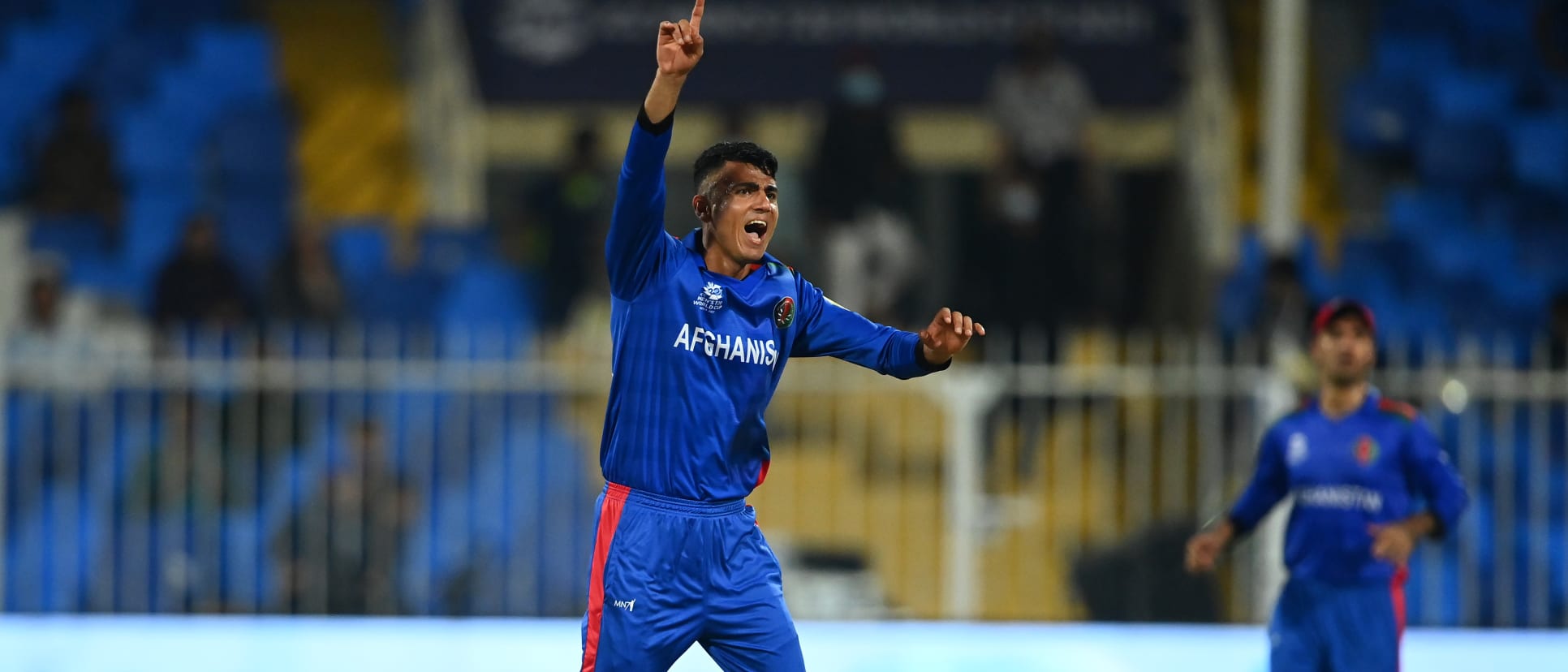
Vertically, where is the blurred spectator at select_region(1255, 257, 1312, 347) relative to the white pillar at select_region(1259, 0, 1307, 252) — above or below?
below

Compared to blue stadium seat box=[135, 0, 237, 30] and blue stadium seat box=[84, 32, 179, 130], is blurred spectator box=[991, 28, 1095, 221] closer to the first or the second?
blue stadium seat box=[135, 0, 237, 30]

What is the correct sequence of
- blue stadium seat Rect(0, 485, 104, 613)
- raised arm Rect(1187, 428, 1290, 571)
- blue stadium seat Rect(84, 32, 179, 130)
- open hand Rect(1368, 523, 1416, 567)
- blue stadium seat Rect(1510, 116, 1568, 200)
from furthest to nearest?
blue stadium seat Rect(84, 32, 179, 130)
blue stadium seat Rect(1510, 116, 1568, 200)
blue stadium seat Rect(0, 485, 104, 613)
raised arm Rect(1187, 428, 1290, 571)
open hand Rect(1368, 523, 1416, 567)

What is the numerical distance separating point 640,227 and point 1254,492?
107 inches

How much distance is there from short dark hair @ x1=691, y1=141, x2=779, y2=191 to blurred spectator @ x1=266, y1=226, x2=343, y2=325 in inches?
289

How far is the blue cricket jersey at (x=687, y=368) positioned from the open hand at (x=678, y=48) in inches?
17.8

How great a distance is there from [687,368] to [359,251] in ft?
28.2

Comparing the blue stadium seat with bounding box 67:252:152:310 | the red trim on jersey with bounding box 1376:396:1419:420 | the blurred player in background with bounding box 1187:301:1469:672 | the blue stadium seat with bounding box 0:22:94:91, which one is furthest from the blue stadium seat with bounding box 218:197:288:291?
the red trim on jersey with bounding box 1376:396:1419:420

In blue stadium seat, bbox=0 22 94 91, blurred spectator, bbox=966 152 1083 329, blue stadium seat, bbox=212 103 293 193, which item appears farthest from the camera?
blue stadium seat, bbox=0 22 94 91

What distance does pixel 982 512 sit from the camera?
991 cm

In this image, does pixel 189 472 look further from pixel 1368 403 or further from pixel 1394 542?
pixel 1394 542

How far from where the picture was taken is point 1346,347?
20.0 ft

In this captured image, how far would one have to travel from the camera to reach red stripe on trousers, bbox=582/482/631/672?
189 inches

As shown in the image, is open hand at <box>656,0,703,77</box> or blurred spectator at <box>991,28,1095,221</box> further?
blurred spectator at <box>991,28,1095,221</box>

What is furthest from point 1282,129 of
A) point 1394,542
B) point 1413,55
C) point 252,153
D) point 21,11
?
point 21,11
